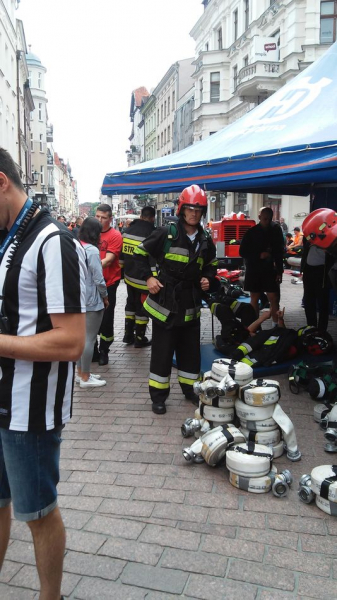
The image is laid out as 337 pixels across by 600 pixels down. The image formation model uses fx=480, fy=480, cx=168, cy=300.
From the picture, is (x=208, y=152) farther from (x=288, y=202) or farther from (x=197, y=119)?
(x=197, y=119)

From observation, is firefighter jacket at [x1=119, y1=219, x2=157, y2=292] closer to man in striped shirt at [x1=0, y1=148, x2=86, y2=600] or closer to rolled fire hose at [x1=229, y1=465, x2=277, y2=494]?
rolled fire hose at [x1=229, y1=465, x2=277, y2=494]

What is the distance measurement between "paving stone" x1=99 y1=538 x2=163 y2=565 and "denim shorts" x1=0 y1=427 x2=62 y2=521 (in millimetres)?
877

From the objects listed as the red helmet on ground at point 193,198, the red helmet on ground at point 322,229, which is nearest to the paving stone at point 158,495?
the red helmet on ground at point 322,229

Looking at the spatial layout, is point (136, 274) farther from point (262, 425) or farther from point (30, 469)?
point (30, 469)

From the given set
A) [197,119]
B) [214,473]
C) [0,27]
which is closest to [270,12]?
[197,119]

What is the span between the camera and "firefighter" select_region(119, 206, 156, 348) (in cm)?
655

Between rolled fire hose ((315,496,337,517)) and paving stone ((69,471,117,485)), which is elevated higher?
rolled fire hose ((315,496,337,517))

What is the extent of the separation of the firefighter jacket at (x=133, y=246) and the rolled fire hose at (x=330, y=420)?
3.20m

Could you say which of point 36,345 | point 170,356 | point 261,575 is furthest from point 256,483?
point 36,345

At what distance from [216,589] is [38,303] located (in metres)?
1.63

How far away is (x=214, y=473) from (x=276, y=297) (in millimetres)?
4561

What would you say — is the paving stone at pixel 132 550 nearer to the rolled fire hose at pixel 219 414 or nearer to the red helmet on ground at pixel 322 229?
the rolled fire hose at pixel 219 414

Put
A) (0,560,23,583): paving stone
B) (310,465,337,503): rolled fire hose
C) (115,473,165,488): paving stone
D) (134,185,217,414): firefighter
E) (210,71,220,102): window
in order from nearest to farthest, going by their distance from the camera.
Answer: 1. (0,560,23,583): paving stone
2. (310,465,337,503): rolled fire hose
3. (115,473,165,488): paving stone
4. (134,185,217,414): firefighter
5. (210,71,220,102): window

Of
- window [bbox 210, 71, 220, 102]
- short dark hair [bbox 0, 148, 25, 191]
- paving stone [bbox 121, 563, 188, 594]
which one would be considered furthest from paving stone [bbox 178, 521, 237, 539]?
window [bbox 210, 71, 220, 102]
